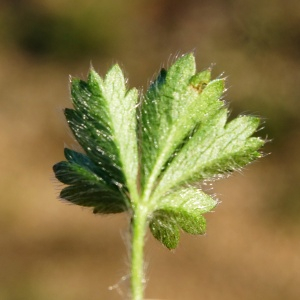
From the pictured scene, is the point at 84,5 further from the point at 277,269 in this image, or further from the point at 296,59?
the point at 277,269

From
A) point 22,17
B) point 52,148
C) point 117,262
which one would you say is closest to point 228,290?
point 117,262

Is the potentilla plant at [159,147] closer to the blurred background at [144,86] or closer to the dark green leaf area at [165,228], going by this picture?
the dark green leaf area at [165,228]

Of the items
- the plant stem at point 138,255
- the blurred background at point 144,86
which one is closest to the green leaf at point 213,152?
the plant stem at point 138,255

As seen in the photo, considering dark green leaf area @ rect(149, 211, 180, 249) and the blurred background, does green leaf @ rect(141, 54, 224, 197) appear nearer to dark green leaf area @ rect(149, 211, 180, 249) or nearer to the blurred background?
dark green leaf area @ rect(149, 211, 180, 249)

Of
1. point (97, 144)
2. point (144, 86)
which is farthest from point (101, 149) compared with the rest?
point (144, 86)

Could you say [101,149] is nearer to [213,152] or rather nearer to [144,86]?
[213,152]

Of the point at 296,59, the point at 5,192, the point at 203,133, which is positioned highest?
the point at 296,59
